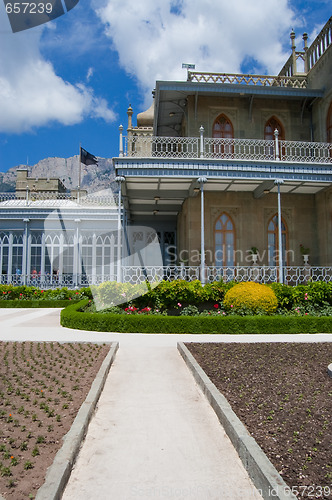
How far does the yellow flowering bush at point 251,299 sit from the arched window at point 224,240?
5602 millimetres

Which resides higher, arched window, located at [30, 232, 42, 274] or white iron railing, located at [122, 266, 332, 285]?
arched window, located at [30, 232, 42, 274]

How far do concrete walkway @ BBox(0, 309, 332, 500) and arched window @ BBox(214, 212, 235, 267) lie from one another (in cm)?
1099

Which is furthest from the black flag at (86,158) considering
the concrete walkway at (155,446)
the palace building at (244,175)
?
the concrete walkway at (155,446)

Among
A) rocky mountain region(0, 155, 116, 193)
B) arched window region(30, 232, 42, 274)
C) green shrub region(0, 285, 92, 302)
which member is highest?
rocky mountain region(0, 155, 116, 193)

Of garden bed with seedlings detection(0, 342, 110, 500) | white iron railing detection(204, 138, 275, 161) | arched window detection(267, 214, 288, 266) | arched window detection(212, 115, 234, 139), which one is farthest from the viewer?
arched window detection(212, 115, 234, 139)

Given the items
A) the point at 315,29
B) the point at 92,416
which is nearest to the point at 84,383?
the point at 92,416

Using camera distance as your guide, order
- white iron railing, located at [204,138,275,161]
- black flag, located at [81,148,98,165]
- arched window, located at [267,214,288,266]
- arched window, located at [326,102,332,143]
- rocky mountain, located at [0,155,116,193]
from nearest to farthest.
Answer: arched window, located at [326,102,332,143] → white iron railing, located at [204,138,275,161] → arched window, located at [267,214,288,266] → black flag, located at [81,148,98,165] → rocky mountain, located at [0,155,116,193]

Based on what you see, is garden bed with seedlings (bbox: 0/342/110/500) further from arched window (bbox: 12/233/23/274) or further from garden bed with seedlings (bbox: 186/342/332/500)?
arched window (bbox: 12/233/23/274)

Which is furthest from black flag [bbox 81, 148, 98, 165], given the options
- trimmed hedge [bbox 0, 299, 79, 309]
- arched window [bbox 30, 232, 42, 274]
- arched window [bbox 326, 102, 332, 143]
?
arched window [bbox 326, 102, 332, 143]

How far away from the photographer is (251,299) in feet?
37.8

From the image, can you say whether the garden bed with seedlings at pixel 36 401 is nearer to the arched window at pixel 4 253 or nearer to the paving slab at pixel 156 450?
the paving slab at pixel 156 450

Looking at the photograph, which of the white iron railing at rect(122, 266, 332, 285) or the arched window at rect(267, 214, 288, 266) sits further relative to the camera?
the arched window at rect(267, 214, 288, 266)

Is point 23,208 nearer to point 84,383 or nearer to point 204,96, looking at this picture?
point 204,96

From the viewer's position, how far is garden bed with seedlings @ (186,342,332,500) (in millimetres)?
3092
